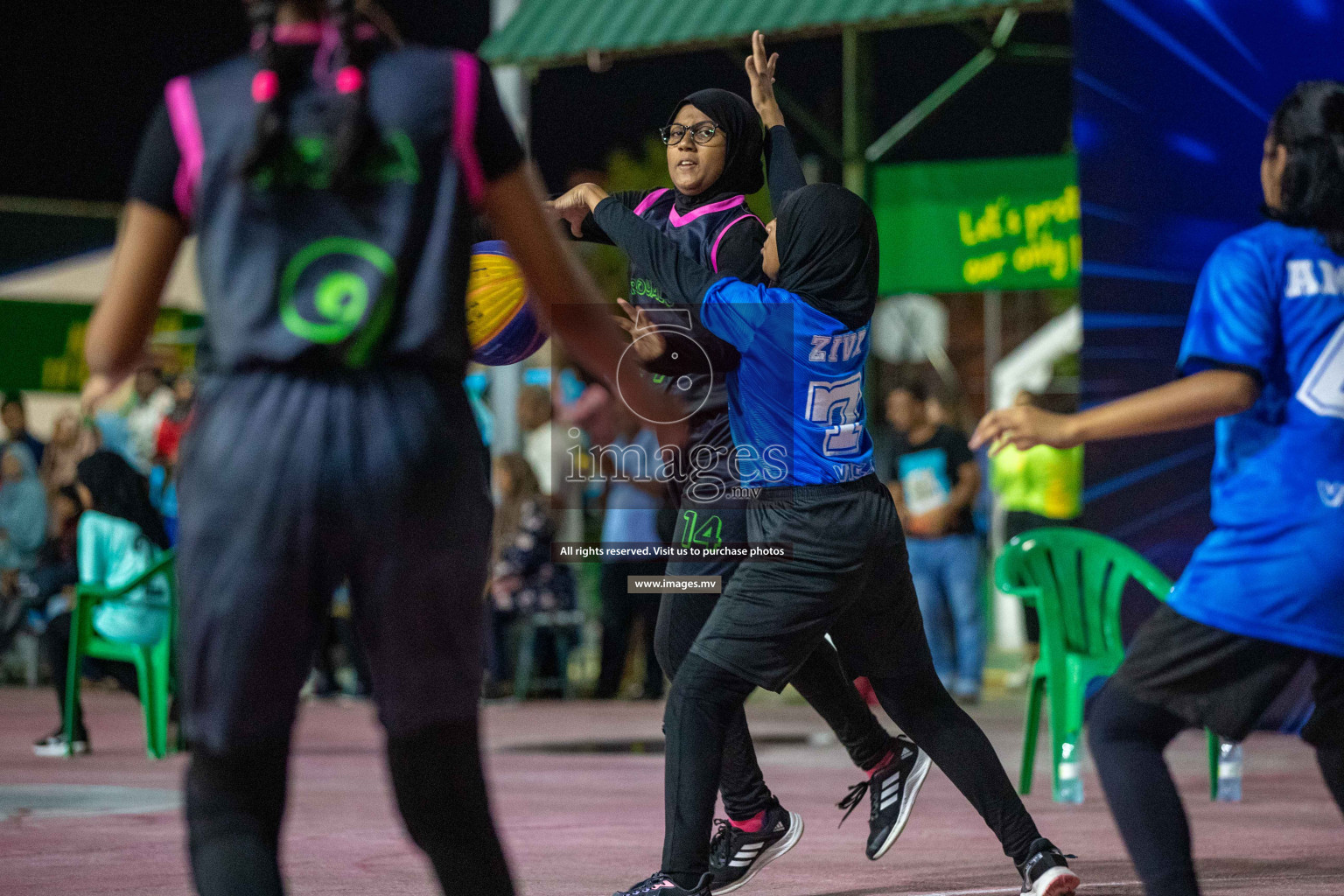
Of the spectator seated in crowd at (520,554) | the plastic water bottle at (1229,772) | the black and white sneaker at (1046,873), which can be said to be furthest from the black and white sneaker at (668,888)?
the spectator seated in crowd at (520,554)

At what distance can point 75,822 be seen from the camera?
6.79m

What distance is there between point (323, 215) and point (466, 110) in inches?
11.1

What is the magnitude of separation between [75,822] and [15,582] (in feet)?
29.1

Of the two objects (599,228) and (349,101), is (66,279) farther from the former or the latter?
(349,101)

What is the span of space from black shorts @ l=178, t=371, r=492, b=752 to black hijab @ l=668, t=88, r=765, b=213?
2297 mm

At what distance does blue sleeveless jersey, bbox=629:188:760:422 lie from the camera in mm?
4910

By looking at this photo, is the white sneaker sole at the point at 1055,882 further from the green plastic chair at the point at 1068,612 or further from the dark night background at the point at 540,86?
the dark night background at the point at 540,86

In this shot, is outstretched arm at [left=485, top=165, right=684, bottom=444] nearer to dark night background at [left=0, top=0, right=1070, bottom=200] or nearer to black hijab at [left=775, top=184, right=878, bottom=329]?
black hijab at [left=775, top=184, right=878, bottom=329]

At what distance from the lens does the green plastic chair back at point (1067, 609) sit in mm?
7703

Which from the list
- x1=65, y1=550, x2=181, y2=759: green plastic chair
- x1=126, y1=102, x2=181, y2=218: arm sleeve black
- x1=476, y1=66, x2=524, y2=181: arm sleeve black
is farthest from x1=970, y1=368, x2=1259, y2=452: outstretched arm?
x1=65, y1=550, x2=181, y2=759: green plastic chair

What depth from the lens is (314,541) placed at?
283 centimetres

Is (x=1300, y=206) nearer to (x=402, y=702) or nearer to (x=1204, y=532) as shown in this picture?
(x=402, y=702)

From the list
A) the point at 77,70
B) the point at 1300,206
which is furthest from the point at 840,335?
the point at 77,70

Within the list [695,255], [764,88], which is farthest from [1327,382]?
[764,88]
